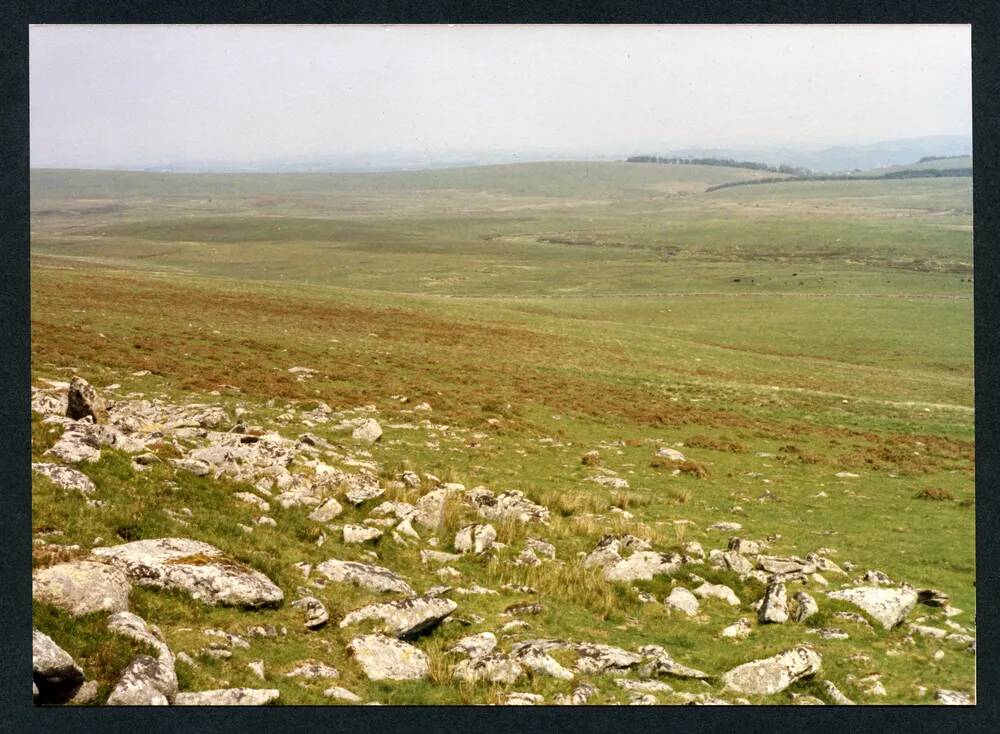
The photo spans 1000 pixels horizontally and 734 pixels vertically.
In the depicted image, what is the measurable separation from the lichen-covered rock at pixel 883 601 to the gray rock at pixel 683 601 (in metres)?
2.67

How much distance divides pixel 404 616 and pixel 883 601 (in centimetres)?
853

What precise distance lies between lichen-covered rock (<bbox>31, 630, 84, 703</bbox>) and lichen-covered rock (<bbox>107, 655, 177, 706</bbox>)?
0.58 meters

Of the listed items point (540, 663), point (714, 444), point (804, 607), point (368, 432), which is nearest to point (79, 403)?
point (368, 432)

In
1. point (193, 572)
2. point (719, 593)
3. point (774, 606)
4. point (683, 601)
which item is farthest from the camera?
point (719, 593)

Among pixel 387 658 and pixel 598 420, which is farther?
pixel 598 420

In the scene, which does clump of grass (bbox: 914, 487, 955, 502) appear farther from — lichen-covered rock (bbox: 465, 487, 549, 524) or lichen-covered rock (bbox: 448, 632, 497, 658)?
lichen-covered rock (bbox: 448, 632, 497, 658)

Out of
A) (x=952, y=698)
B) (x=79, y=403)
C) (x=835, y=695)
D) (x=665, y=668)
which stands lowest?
(x=952, y=698)

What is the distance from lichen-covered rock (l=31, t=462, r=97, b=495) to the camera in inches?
529

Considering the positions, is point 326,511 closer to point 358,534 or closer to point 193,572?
point 358,534

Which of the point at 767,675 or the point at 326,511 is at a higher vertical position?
the point at 326,511

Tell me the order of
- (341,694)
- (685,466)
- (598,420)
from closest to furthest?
1. (341,694)
2. (685,466)
3. (598,420)

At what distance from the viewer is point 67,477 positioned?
1363 centimetres
